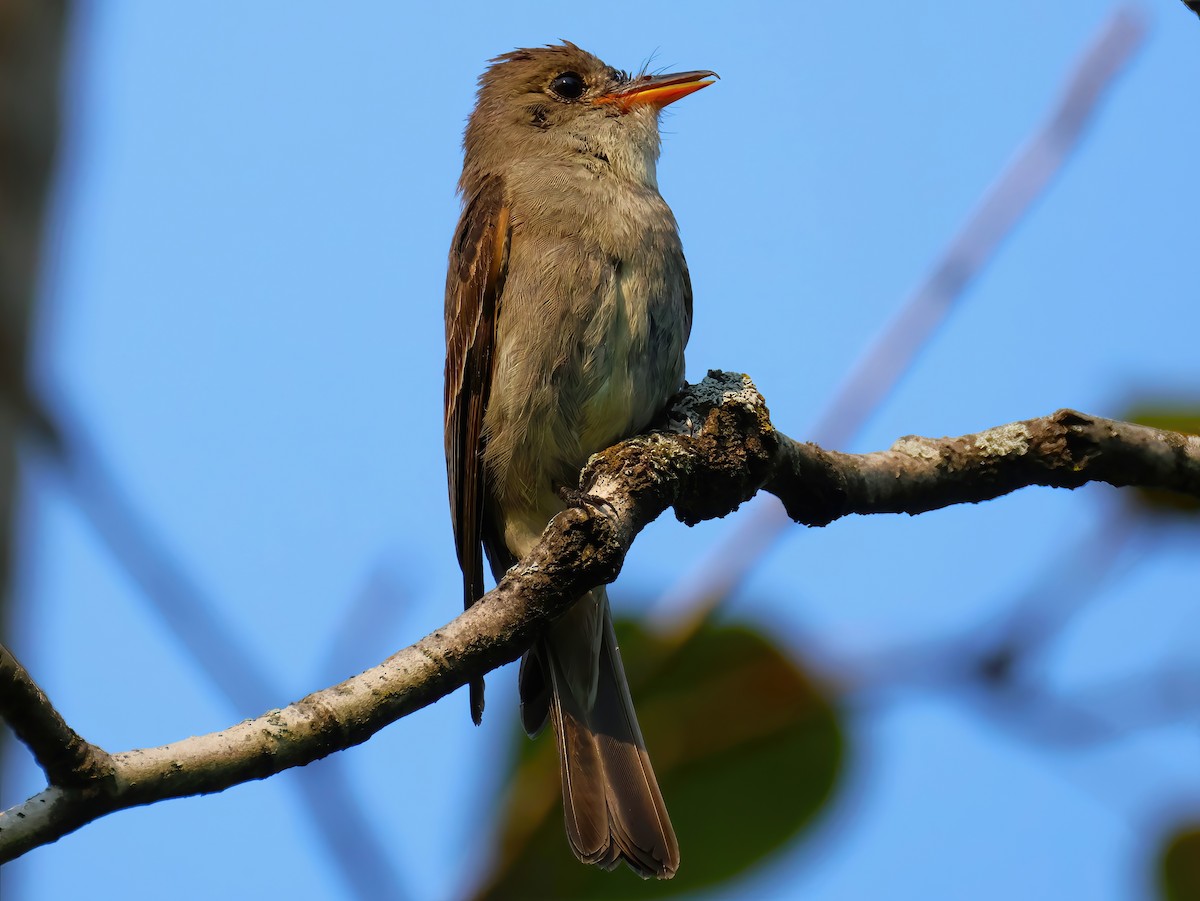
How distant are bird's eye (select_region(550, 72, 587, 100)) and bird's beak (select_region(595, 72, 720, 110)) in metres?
0.17

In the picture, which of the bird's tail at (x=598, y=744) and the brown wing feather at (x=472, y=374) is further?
the brown wing feather at (x=472, y=374)

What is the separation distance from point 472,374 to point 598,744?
4.55 feet

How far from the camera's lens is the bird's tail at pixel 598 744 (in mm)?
3818

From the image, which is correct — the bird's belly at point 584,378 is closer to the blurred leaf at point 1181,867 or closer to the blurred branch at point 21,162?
the blurred branch at point 21,162

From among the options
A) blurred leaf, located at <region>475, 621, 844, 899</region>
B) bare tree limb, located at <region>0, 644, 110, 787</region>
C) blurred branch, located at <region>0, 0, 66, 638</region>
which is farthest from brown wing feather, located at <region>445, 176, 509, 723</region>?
bare tree limb, located at <region>0, 644, 110, 787</region>

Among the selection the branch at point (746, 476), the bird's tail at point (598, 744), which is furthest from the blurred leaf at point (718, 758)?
the bird's tail at point (598, 744)

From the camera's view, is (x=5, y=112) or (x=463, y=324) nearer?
(x=5, y=112)

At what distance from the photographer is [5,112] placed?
153 inches

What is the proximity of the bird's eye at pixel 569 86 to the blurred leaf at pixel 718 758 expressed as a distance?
12.1 ft

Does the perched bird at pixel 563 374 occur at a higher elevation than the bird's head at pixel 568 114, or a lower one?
lower

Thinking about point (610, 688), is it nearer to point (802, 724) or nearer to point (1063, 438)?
point (1063, 438)

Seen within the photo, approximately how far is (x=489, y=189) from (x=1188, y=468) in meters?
2.79

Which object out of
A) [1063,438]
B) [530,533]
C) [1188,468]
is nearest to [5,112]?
[530,533]

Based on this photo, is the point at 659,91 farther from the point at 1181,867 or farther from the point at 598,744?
the point at 1181,867
